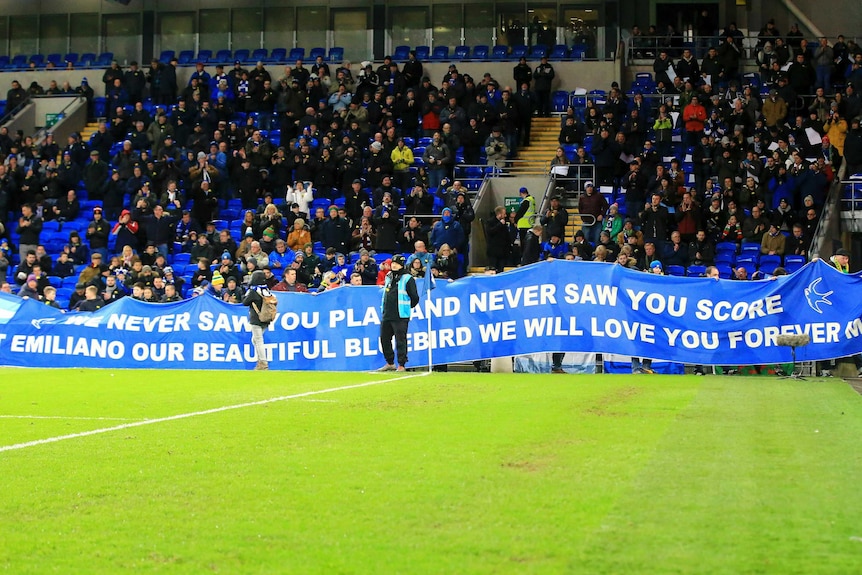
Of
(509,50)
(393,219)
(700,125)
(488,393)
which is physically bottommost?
(488,393)

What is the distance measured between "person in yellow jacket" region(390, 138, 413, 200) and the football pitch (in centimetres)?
1815

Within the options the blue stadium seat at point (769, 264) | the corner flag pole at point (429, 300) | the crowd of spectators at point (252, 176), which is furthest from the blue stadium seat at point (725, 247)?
the corner flag pole at point (429, 300)

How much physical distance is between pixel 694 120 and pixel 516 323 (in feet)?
41.5

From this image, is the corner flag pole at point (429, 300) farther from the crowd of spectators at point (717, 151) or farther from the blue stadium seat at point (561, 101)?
the blue stadium seat at point (561, 101)

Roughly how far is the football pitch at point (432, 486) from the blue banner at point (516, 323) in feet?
20.4

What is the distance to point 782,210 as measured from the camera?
26.2m

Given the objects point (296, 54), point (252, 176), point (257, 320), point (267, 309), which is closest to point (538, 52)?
point (296, 54)

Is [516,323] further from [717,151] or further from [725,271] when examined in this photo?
[717,151]

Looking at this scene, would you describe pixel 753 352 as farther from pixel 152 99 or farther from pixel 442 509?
pixel 152 99

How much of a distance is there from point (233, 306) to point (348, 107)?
44.5ft

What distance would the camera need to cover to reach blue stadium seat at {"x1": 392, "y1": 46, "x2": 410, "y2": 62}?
40250mm

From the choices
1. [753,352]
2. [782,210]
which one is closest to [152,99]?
[782,210]

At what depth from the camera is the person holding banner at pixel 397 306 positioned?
19719 mm

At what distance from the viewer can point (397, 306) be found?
19.8m
